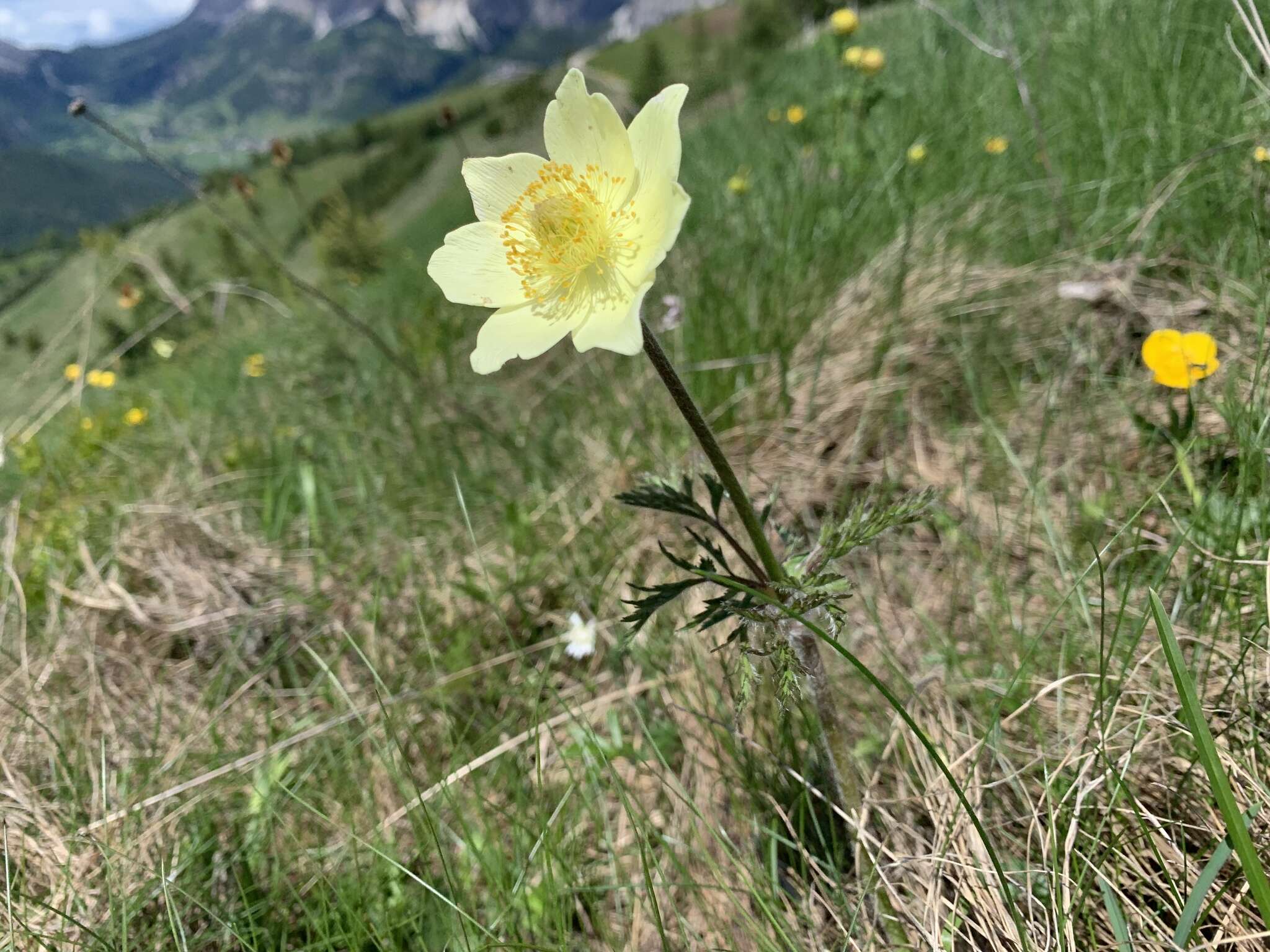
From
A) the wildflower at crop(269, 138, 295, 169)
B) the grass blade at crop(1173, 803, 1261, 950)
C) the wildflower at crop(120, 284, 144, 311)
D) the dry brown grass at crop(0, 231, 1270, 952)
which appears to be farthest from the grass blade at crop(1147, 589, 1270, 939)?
the wildflower at crop(120, 284, 144, 311)

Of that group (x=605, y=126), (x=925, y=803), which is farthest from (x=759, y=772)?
(x=605, y=126)

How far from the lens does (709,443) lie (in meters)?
0.97

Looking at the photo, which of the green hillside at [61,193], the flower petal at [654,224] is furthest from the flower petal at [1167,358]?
the green hillside at [61,193]

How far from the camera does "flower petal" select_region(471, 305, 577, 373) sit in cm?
105

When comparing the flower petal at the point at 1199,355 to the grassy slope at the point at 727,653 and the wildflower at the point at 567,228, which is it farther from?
the wildflower at the point at 567,228

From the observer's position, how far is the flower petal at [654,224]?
0.92m

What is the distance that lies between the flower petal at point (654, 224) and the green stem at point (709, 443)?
98 mm

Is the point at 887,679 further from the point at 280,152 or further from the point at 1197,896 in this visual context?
the point at 280,152

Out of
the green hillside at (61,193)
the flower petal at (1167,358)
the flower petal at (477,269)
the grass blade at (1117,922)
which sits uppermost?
the green hillside at (61,193)

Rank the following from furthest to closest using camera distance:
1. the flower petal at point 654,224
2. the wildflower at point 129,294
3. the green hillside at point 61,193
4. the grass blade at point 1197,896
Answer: the green hillside at point 61,193 → the wildflower at point 129,294 → the flower petal at point 654,224 → the grass blade at point 1197,896

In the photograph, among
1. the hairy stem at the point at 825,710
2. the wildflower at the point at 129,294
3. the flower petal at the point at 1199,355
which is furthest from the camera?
the wildflower at the point at 129,294

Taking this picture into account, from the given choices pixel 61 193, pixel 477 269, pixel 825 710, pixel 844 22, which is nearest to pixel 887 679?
pixel 825 710

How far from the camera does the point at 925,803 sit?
117cm

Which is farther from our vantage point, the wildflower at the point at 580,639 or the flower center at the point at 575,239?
the wildflower at the point at 580,639
